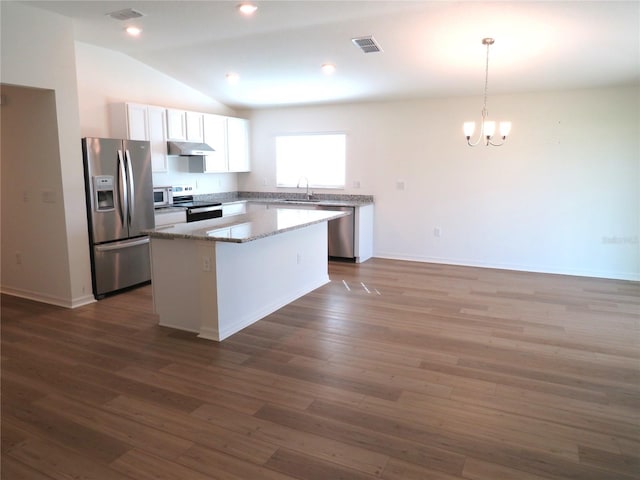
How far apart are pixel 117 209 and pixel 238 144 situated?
3100 mm

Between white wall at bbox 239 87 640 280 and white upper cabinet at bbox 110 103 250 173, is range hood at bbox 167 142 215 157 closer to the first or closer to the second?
white upper cabinet at bbox 110 103 250 173

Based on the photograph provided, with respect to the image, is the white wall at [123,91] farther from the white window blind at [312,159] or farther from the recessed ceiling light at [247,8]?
the recessed ceiling light at [247,8]

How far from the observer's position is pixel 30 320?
4.38m

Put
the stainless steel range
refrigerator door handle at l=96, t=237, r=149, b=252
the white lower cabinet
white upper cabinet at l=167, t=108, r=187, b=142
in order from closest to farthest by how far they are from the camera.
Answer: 1. refrigerator door handle at l=96, t=237, r=149, b=252
2. the white lower cabinet
3. white upper cabinet at l=167, t=108, r=187, b=142
4. the stainless steel range

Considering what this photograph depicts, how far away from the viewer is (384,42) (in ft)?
15.8

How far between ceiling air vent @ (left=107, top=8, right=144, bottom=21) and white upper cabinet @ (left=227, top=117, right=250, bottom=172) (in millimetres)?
3055

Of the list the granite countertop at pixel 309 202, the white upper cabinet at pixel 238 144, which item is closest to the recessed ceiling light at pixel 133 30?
the white upper cabinet at pixel 238 144

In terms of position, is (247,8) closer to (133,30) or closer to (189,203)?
(133,30)

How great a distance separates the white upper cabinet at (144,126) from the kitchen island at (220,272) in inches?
76.6

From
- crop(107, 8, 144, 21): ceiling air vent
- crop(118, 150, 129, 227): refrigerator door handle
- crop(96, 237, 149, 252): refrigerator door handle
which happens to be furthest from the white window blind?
crop(107, 8, 144, 21): ceiling air vent

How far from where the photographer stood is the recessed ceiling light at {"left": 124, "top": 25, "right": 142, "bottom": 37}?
469cm

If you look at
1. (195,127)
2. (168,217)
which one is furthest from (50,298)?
(195,127)

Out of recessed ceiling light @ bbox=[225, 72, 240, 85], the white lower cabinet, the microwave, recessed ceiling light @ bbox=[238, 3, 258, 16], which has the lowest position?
the white lower cabinet

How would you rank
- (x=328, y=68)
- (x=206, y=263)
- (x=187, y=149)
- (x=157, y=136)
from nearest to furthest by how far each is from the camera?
(x=206, y=263)
(x=328, y=68)
(x=157, y=136)
(x=187, y=149)
